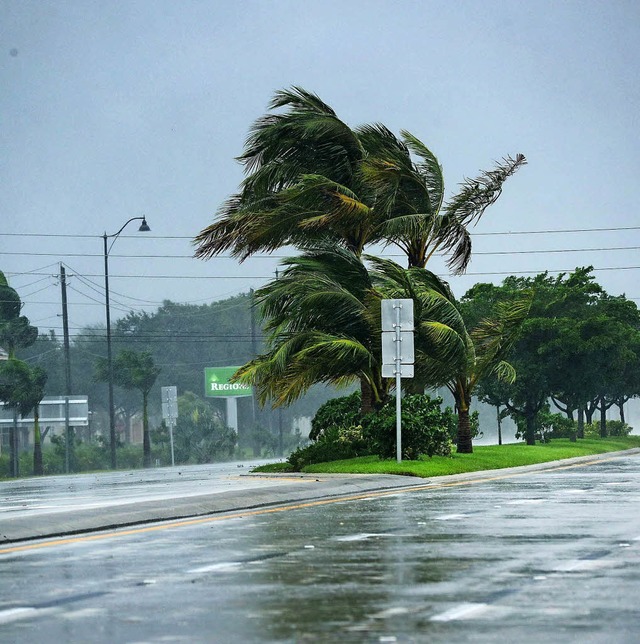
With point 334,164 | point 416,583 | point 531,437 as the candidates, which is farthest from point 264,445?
point 416,583

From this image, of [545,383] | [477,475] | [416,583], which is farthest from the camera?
[545,383]

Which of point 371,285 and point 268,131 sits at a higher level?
point 268,131

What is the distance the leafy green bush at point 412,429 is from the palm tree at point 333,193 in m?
5.01

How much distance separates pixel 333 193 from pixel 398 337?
5319 millimetres

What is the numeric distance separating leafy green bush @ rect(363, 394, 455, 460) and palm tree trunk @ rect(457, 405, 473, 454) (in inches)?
174

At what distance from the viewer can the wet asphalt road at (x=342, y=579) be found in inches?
367

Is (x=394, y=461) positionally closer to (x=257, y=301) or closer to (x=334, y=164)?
(x=257, y=301)

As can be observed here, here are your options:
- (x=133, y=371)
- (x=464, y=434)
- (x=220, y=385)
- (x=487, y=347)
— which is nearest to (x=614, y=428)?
(x=133, y=371)

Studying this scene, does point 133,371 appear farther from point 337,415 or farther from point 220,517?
point 220,517

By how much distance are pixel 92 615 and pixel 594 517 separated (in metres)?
10.3

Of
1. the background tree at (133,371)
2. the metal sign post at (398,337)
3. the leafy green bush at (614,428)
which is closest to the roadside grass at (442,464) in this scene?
the metal sign post at (398,337)

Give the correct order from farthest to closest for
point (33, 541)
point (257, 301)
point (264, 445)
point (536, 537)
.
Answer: point (264, 445)
point (257, 301)
point (33, 541)
point (536, 537)

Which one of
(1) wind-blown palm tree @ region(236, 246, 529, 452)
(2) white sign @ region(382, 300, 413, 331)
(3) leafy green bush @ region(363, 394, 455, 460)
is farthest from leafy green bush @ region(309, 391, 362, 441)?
(2) white sign @ region(382, 300, 413, 331)

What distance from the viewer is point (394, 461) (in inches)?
1385
